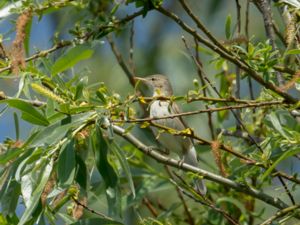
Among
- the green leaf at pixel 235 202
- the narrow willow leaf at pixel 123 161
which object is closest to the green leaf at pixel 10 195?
the narrow willow leaf at pixel 123 161

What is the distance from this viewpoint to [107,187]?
2.38 meters

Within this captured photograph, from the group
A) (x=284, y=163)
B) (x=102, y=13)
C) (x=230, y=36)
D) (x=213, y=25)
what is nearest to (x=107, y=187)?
(x=230, y=36)

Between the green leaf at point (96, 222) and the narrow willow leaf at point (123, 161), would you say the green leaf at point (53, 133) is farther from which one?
the green leaf at point (96, 222)

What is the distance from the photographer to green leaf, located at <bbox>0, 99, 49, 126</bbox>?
7.74 feet

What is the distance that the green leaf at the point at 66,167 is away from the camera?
2256 mm

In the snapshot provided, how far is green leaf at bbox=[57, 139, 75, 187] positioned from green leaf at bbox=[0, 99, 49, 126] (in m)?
0.15

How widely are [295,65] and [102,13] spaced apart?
0.91 meters

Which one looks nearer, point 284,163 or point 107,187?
point 107,187

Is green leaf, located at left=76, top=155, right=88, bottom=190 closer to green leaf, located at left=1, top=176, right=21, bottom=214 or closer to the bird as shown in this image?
green leaf, located at left=1, top=176, right=21, bottom=214

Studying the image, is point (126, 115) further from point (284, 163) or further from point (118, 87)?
point (118, 87)

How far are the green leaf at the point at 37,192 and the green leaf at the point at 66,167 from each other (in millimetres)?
31

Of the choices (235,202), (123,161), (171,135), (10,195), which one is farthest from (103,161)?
(171,135)

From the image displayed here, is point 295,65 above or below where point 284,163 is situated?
above

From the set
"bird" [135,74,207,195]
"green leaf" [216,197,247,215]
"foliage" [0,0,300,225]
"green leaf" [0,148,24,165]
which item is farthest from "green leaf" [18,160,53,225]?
"bird" [135,74,207,195]
